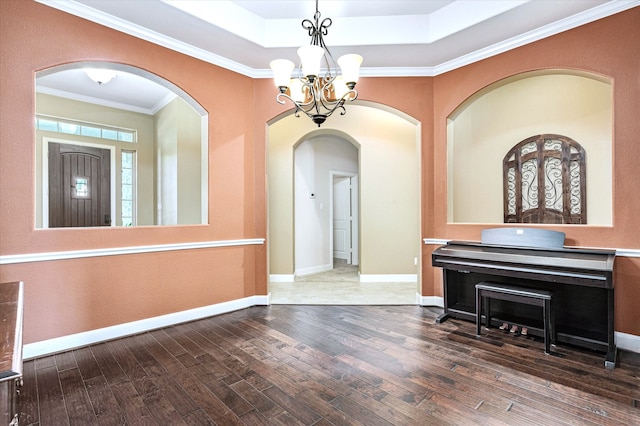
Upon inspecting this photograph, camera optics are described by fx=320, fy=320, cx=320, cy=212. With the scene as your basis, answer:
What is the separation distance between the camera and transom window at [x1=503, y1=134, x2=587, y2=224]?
453cm

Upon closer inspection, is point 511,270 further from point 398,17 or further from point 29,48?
point 29,48

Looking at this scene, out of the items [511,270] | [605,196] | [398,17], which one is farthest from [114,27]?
[605,196]

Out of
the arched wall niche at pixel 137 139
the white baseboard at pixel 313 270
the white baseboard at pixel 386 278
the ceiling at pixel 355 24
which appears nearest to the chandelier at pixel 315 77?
the ceiling at pixel 355 24

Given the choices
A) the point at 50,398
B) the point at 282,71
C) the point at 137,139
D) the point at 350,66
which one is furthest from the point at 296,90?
the point at 137,139

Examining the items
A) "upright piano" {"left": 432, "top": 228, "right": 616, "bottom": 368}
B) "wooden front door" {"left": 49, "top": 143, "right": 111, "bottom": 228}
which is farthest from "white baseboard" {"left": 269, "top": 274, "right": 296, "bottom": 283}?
"wooden front door" {"left": 49, "top": 143, "right": 111, "bottom": 228}

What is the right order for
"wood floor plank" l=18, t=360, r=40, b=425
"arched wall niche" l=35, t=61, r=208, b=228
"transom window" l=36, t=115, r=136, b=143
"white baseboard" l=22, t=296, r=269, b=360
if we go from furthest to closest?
"transom window" l=36, t=115, r=136, b=143 < "arched wall niche" l=35, t=61, r=208, b=228 < "white baseboard" l=22, t=296, r=269, b=360 < "wood floor plank" l=18, t=360, r=40, b=425

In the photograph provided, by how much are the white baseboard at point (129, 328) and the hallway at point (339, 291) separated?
514mm

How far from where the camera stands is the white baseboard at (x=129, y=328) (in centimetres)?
265

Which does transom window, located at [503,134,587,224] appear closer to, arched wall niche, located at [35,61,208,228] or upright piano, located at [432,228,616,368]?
upright piano, located at [432,228,616,368]

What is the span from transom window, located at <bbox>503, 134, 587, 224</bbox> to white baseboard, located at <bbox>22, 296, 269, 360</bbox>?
13.4 feet

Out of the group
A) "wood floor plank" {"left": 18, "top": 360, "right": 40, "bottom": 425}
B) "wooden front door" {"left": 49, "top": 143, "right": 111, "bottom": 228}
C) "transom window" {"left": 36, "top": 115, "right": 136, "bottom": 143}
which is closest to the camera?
"wood floor plank" {"left": 18, "top": 360, "right": 40, "bottom": 425}

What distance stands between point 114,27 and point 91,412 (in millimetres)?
3157

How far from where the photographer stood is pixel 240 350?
2.76 meters

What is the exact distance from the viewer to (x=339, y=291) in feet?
15.9
